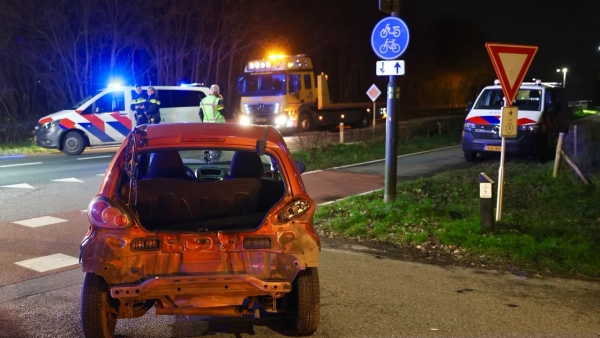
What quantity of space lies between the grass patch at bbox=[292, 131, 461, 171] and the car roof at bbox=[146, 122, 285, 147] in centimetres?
916

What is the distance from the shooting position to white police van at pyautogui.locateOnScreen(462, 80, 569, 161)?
13719 millimetres

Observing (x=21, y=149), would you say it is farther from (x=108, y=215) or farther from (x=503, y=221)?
(x=108, y=215)

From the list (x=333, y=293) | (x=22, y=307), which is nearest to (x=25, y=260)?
(x=22, y=307)

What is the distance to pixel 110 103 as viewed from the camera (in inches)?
686

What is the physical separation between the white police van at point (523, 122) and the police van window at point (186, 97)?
28.9 ft

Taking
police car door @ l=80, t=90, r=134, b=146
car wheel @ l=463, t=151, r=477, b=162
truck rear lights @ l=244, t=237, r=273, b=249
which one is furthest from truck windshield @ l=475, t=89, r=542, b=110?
truck rear lights @ l=244, t=237, r=273, b=249

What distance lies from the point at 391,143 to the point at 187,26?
2343 centimetres

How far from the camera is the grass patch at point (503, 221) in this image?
6695 mm

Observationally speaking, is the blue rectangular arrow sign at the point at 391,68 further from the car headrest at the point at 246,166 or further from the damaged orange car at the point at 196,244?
the damaged orange car at the point at 196,244

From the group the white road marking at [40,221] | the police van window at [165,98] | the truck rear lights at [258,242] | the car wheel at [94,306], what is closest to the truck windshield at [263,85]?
the police van window at [165,98]

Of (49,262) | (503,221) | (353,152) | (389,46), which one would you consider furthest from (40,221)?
(353,152)

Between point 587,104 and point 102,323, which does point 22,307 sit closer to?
point 102,323

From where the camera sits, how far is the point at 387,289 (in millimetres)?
5656

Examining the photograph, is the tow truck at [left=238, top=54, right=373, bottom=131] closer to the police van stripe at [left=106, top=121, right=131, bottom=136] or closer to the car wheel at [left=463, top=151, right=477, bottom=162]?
the police van stripe at [left=106, top=121, right=131, bottom=136]
